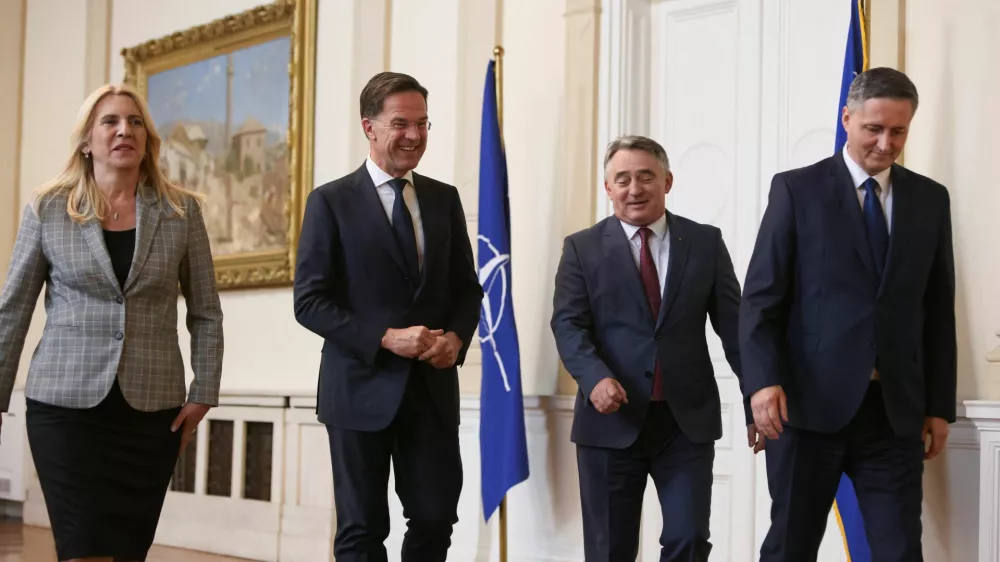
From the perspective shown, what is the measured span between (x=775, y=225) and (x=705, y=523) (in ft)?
3.05

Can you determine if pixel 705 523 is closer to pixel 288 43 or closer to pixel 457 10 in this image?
pixel 457 10

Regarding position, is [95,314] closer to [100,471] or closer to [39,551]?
[100,471]

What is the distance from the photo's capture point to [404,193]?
3.43 meters

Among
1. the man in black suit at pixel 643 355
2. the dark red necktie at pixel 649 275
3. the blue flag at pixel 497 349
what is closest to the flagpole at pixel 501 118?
the blue flag at pixel 497 349

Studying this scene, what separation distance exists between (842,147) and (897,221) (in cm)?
129

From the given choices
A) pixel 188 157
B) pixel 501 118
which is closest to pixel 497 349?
pixel 501 118

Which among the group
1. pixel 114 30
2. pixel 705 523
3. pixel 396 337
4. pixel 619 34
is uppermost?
pixel 114 30

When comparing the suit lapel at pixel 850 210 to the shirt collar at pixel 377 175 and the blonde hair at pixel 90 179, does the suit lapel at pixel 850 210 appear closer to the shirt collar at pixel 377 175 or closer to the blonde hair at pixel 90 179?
the shirt collar at pixel 377 175

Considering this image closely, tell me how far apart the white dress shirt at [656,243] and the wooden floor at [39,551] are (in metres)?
4.04

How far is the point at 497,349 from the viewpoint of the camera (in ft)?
17.8

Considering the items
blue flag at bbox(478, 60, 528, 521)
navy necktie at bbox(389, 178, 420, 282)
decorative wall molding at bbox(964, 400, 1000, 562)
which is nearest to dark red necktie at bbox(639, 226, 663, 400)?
navy necktie at bbox(389, 178, 420, 282)

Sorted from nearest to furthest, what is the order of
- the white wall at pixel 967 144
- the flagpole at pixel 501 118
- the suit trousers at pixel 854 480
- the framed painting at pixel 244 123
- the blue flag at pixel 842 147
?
1. the suit trousers at pixel 854 480
2. the blue flag at pixel 842 147
3. the white wall at pixel 967 144
4. the flagpole at pixel 501 118
5. the framed painting at pixel 244 123

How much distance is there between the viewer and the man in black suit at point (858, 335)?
2.95 metres

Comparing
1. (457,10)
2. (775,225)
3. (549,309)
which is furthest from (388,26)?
(775,225)
